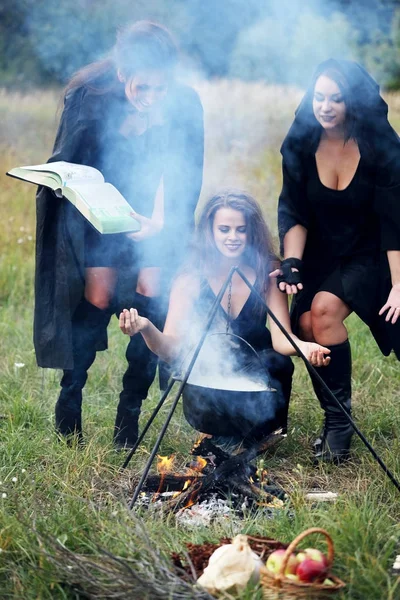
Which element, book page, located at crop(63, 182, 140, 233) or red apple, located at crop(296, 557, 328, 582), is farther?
book page, located at crop(63, 182, 140, 233)

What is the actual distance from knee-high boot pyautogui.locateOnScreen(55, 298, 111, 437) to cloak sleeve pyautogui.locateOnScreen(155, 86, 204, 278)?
1.31ft

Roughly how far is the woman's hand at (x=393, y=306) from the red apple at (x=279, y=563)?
126 centimetres

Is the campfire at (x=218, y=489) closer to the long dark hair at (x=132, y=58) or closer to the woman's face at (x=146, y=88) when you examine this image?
the woman's face at (x=146, y=88)

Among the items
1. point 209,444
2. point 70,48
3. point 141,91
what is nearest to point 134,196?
point 141,91

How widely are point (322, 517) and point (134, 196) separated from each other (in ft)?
5.48

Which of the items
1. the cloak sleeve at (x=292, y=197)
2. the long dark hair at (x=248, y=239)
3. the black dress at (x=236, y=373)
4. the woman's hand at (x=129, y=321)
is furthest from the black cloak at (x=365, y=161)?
the woman's hand at (x=129, y=321)

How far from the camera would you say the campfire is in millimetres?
3145

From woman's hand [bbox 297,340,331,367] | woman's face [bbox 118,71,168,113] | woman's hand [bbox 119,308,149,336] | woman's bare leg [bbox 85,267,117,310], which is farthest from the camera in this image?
woman's bare leg [bbox 85,267,117,310]

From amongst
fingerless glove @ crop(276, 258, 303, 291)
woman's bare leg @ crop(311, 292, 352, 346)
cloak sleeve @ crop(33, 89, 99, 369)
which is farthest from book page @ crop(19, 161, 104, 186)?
woman's bare leg @ crop(311, 292, 352, 346)

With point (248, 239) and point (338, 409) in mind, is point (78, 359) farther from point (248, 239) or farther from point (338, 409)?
point (338, 409)

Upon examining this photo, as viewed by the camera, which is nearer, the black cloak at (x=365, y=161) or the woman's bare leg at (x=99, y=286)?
the black cloak at (x=365, y=161)

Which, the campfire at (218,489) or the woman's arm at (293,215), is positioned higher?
the woman's arm at (293,215)

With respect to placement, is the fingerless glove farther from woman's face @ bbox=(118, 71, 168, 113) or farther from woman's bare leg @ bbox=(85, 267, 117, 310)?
woman's face @ bbox=(118, 71, 168, 113)

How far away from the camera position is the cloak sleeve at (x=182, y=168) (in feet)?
11.7
